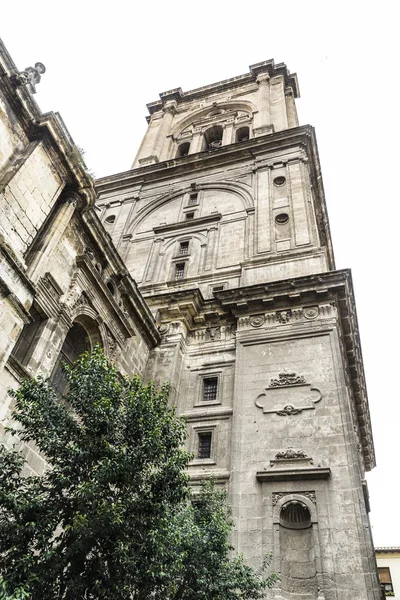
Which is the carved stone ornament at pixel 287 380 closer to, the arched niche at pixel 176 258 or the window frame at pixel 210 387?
the window frame at pixel 210 387

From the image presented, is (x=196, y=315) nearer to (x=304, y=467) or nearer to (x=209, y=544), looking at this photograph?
(x=304, y=467)

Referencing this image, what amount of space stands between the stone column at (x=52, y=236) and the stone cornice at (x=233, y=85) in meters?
29.9

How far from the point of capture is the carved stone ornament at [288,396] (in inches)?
551

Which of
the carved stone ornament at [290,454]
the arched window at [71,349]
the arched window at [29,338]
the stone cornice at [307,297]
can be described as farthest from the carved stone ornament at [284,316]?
the arched window at [29,338]

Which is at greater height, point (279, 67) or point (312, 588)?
point (279, 67)

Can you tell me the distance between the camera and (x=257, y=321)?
1703cm

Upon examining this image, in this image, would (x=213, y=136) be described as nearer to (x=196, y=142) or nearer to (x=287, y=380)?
(x=196, y=142)

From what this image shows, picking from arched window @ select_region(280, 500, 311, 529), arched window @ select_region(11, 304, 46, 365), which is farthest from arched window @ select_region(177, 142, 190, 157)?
arched window @ select_region(280, 500, 311, 529)

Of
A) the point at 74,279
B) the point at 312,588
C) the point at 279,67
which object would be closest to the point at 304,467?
the point at 312,588

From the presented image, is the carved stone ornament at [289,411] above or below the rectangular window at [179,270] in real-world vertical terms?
below

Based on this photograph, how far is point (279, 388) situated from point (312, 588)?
5599 mm

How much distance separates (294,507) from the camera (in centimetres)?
1205

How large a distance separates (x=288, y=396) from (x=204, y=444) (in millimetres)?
3061

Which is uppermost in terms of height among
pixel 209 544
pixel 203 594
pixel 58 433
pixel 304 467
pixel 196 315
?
pixel 196 315
